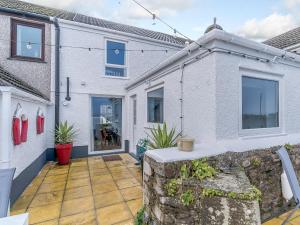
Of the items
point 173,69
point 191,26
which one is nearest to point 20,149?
point 173,69

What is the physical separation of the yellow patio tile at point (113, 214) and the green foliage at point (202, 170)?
6.12 ft

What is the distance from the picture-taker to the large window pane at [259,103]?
404 cm

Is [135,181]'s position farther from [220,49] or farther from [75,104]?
[75,104]

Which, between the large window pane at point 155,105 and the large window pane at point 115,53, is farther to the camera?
the large window pane at point 115,53

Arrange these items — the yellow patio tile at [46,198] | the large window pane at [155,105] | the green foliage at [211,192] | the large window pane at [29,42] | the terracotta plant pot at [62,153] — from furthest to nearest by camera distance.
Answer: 1. the large window pane at [29,42]
2. the terracotta plant pot at [62,153]
3. the large window pane at [155,105]
4. the yellow patio tile at [46,198]
5. the green foliage at [211,192]

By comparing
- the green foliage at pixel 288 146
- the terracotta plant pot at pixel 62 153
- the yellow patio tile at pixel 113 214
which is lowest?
the yellow patio tile at pixel 113 214

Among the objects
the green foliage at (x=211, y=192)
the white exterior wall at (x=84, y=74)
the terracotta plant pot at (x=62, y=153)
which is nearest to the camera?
the green foliage at (x=211, y=192)

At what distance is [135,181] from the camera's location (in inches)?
216

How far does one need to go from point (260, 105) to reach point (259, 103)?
6cm

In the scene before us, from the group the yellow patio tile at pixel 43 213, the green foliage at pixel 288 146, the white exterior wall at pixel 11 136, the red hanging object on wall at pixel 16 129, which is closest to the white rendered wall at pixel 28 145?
the white exterior wall at pixel 11 136

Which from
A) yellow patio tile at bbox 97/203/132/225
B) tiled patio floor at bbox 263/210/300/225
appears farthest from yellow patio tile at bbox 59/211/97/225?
tiled patio floor at bbox 263/210/300/225

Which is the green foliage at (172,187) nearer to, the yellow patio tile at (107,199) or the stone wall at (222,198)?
the stone wall at (222,198)

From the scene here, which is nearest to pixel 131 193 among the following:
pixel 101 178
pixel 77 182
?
pixel 101 178

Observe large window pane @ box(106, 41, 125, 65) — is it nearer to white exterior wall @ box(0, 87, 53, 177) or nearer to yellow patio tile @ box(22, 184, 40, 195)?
white exterior wall @ box(0, 87, 53, 177)
